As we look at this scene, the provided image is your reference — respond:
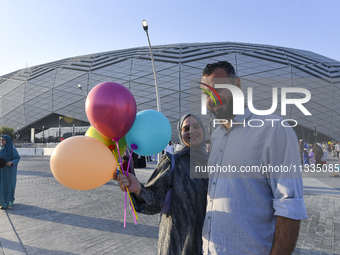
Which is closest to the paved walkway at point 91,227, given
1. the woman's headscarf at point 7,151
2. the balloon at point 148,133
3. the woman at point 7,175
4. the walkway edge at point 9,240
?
the walkway edge at point 9,240

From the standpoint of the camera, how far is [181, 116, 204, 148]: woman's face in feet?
7.25

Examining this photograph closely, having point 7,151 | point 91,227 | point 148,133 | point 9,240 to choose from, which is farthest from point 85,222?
point 148,133

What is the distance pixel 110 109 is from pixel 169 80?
36.2 meters

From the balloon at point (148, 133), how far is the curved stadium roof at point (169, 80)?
106 feet

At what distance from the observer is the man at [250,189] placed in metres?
1.25

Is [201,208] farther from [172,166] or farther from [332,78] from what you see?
[332,78]

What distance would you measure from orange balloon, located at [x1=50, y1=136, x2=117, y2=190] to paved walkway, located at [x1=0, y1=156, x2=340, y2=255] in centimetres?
224

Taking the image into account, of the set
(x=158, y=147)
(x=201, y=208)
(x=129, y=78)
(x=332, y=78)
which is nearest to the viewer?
(x=201, y=208)

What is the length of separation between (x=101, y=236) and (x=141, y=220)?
1.11 metres

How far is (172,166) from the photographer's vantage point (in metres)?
2.04

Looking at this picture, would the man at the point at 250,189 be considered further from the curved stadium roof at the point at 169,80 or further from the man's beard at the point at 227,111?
the curved stadium roof at the point at 169,80

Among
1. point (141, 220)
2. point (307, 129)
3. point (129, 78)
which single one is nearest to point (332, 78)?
point (307, 129)

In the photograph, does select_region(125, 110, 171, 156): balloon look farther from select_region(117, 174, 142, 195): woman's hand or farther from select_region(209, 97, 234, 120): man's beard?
select_region(209, 97, 234, 120): man's beard

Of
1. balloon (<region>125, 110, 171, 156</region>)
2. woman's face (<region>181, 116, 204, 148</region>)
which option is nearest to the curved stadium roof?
balloon (<region>125, 110, 171, 156</region>)
